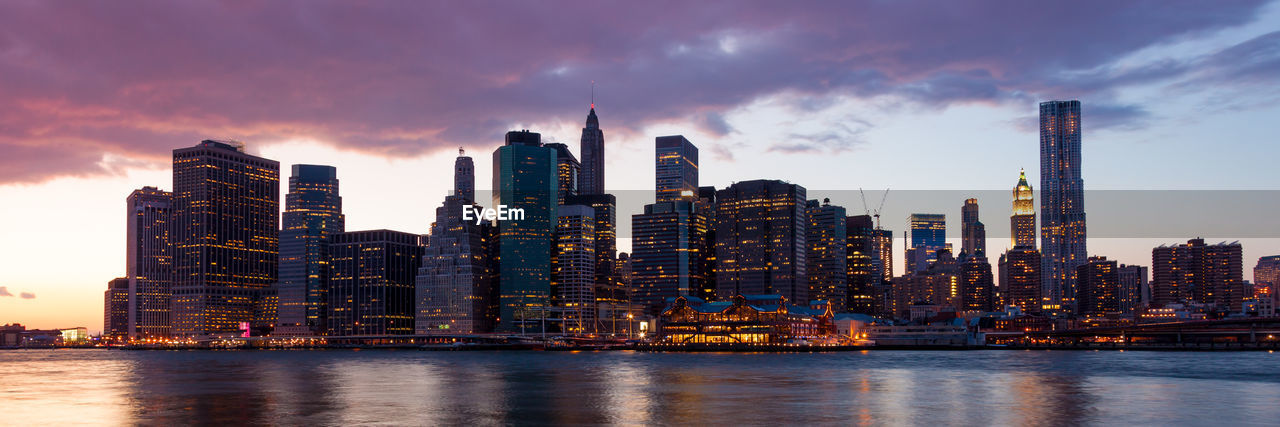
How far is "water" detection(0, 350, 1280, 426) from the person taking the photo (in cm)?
7088

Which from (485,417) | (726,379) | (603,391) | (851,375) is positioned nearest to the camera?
(485,417)

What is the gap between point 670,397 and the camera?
286 ft

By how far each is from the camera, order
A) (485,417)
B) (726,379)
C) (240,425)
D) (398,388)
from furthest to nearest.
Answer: (726,379), (398,388), (485,417), (240,425)

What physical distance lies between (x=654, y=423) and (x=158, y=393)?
5158 cm

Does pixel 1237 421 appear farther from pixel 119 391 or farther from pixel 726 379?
pixel 119 391

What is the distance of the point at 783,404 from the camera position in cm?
7931

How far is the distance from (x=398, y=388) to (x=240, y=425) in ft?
121

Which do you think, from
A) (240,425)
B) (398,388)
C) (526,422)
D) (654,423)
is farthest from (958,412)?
(398,388)

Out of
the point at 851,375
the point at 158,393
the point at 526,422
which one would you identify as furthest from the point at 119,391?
the point at 851,375

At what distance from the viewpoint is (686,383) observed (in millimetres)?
105812

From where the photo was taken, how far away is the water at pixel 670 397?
233 ft

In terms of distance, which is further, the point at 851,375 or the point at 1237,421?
the point at 851,375

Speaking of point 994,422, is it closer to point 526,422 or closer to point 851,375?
point 526,422

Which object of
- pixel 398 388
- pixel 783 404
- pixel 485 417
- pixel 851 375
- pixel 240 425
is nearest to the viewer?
pixel 240 425
